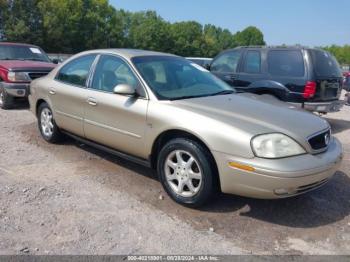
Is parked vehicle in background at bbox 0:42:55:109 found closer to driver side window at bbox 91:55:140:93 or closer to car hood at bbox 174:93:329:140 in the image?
driver side window at bbox 91:55:140:93

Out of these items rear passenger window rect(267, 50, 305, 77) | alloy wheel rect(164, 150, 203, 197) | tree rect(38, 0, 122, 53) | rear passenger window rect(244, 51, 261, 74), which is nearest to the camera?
alloy wheel rect(164, 150, 203, 197)

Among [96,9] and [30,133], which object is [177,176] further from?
[96,9]

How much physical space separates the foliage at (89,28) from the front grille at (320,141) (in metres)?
50.7

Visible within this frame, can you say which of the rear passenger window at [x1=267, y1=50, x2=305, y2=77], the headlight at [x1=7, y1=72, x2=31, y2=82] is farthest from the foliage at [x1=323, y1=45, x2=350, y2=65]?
the headlight at [x1=7, y1=72, x2=31, y2=82]

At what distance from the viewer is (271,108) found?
14.3ft

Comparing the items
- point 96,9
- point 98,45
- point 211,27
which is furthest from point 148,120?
point 211,27

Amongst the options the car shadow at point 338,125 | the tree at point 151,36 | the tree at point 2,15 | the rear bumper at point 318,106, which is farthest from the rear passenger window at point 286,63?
the tree at point 151,36

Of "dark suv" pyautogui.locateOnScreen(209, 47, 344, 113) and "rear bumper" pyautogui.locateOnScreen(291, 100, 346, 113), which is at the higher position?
"dark suv" pyautogui.locateOnScreen(209, 47, 344, 113)

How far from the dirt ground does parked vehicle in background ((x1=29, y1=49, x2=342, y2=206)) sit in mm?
321

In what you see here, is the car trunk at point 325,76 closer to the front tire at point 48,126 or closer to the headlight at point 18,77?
the front tire at point 48,126

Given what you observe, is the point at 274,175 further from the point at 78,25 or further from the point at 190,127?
the point at 78,25

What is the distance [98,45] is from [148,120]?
6099 centimetres

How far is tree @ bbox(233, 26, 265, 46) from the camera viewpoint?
113m

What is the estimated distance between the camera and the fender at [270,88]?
794 centimetres
